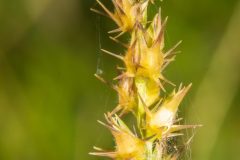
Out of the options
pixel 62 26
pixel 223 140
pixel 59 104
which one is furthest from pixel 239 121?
pixel 62 26

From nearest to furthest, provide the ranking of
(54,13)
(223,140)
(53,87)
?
(223,140) → (53,87) → (54,13)

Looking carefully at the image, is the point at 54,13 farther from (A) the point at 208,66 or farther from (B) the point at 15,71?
(A) the point at 208,66

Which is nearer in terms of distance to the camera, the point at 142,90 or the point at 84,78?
the point at 142,90

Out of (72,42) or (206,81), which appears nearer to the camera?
(206,81)

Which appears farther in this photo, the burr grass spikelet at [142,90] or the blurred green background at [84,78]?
the blurred green background at [84,78]

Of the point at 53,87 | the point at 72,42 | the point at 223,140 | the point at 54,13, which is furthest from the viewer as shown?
the point at 54,13

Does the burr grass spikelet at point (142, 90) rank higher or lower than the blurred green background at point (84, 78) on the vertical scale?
higher
